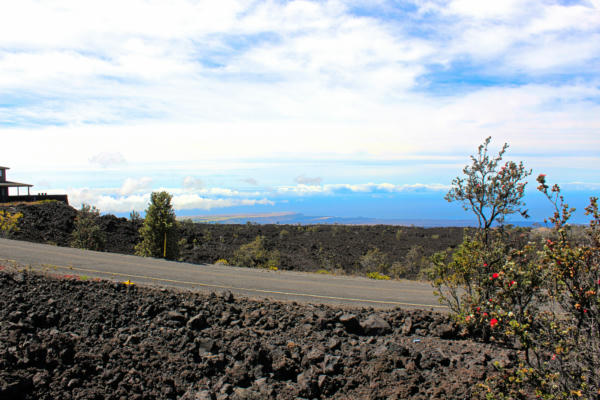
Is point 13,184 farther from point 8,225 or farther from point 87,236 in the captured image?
point 87,236

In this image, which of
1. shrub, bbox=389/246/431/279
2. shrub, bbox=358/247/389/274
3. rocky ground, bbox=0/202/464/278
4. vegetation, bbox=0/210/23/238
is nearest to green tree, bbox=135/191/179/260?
rocky ground, bbox=0/202/464/278

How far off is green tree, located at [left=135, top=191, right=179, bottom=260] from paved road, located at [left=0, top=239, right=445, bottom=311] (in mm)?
2418

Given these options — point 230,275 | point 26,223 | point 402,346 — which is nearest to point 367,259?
point 230,275

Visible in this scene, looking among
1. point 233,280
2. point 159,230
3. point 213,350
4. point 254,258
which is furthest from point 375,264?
point 213,350

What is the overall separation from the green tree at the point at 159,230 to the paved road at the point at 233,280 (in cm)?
242

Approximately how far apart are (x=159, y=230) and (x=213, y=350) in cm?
1463

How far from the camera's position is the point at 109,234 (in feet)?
109

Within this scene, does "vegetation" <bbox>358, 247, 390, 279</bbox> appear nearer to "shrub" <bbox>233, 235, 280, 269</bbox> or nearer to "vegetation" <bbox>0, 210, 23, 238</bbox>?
"shrub" <bbox>233, 235, 280, 269</bbox>

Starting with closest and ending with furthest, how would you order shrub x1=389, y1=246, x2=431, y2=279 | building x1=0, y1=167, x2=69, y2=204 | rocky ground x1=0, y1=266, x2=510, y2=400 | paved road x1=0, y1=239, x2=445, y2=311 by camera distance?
rocky ground x1=0, y1=266, x2=510, y2=400 → paved road x1=0, y1=239, x2=445, y2=311 → shrub x1=389, y1=246, x2=431, y2=279 → building x1=0, y1=167, x2=69, y2=204

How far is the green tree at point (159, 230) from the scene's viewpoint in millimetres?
20906

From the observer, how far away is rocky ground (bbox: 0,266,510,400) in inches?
256

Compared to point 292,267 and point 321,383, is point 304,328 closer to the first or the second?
point 321,383

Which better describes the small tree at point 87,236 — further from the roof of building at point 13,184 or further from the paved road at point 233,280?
the roof of building at point 13,184

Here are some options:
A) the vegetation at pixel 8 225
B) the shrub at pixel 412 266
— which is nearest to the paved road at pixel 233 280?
the vegetation at pixel 8 225
